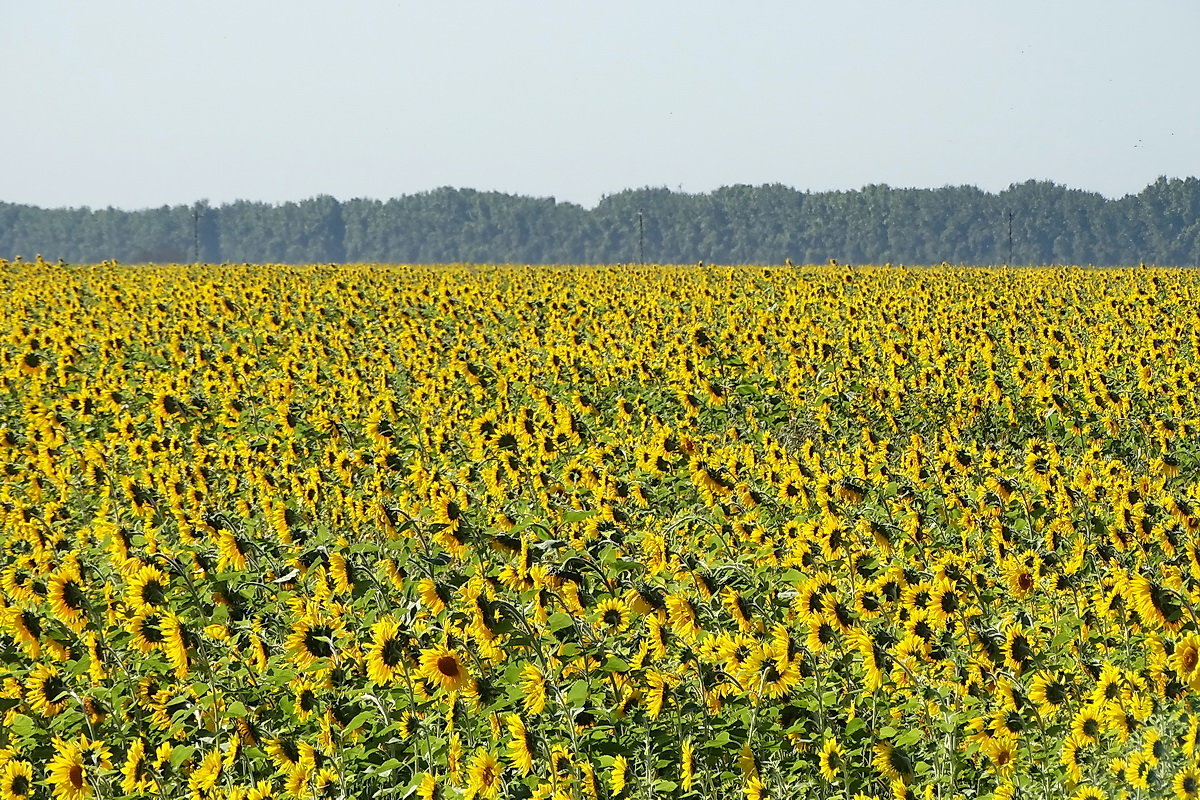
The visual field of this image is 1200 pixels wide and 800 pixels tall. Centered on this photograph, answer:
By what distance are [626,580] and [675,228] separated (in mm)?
153341

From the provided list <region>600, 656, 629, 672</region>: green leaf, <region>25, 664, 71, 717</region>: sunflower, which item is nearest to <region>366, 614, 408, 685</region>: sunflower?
<region>600, 656, 629, 672</region>: green leaf

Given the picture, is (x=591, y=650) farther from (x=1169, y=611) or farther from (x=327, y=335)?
(x=327, y=335)

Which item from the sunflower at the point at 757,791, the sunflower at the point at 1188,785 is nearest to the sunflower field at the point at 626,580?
the sunflower at the point at 1188,785

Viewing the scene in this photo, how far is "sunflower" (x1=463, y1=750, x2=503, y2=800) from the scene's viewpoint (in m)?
4.77

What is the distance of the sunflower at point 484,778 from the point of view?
4773mm

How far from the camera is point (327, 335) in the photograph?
18.4 meters

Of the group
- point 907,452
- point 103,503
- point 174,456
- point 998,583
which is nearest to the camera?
point 998,583

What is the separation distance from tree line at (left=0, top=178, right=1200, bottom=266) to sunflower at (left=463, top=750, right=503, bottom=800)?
12774cm

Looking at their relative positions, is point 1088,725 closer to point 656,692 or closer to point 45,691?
point 656,692

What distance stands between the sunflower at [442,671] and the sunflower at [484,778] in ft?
1.78

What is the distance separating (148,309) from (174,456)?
10012 millimetres

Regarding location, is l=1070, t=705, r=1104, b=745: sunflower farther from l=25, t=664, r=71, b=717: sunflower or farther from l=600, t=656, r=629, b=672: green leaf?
l=25, t=664, r=71, b=717: sunflower

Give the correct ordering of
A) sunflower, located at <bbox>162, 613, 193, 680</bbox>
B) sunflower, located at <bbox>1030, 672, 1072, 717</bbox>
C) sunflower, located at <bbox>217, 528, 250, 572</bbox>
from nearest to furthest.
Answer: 1. sunflower, located at <bbox>1030, 672, 1072, 717</bbox>
2. sunflower, located at <bbox>162, 613, 193, 680</bbox>
3. sunflower, located at <bbox>217, 528, 250, 572</bbox>

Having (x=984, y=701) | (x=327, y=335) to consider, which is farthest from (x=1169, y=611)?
(x=327, y=335)
